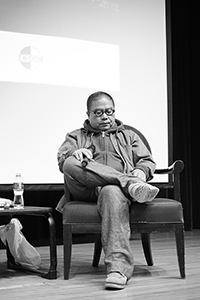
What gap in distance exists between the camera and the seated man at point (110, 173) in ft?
7.49

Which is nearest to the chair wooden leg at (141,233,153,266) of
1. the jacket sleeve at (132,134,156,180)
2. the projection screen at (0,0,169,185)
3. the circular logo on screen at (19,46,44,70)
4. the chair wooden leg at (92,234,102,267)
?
the chair wooden leg at (92,234,102,267)

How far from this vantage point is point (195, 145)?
521 centimetres

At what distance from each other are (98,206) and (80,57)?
72.3 inches

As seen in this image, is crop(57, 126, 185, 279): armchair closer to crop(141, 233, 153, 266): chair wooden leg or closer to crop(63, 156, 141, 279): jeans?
crop(63, 156, 141, 279): jeans

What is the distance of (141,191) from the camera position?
2285 millimetres

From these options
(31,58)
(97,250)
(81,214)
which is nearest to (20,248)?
(97,250)

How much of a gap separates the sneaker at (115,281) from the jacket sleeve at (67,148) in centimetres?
66

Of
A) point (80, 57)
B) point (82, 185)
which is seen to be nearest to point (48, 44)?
point (80, 57)

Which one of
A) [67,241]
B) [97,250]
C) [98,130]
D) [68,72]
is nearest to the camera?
[67,241]

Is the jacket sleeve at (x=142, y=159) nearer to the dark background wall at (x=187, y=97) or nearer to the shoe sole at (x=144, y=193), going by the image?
the shoe sole at (x=144, y=193)

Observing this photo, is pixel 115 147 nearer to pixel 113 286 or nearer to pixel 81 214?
pixel 81 214

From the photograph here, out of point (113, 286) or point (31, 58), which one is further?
point (31, 58)

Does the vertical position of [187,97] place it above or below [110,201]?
above

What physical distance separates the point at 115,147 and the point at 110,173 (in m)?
0.34
